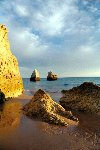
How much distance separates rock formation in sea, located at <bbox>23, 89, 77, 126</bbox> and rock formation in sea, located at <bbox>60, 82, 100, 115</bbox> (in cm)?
499

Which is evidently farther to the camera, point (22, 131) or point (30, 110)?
point (30, 110)

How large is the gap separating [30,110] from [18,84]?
14898 mm

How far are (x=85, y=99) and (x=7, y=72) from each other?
414 inches

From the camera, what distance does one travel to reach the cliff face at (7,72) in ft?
96.3

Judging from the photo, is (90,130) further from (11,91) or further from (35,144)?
(11,91)

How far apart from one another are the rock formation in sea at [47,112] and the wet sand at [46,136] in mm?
702

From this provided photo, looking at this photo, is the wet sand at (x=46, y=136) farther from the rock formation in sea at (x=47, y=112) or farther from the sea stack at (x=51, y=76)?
the sea stack at (x=51, y=76)

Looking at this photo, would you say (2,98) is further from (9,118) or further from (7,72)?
(9,118)

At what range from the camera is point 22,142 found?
1302cm

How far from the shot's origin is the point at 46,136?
14.3m

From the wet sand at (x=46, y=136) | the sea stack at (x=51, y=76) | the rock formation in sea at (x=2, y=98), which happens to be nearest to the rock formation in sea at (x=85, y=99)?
the wet sand at (x=46, y=136)

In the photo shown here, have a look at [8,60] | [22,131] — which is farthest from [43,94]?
[8,60]

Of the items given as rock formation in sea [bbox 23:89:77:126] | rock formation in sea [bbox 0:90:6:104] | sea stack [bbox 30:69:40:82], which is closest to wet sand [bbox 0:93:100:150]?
rock formation in sea [bbox 23:89:77:126]

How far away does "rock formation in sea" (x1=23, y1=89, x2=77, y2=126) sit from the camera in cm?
1762
